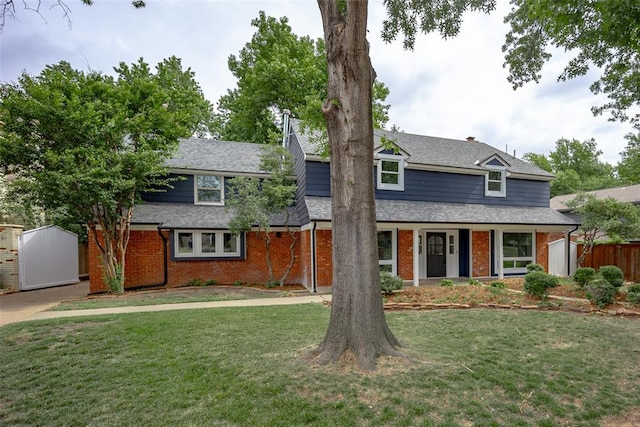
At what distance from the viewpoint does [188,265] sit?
12703 mm

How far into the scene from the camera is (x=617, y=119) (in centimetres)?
1334

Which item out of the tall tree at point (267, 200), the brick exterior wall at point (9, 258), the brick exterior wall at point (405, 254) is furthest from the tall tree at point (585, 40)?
the brick exterior wall at point (9, 258)

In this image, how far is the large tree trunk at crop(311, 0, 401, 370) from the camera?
174 inches

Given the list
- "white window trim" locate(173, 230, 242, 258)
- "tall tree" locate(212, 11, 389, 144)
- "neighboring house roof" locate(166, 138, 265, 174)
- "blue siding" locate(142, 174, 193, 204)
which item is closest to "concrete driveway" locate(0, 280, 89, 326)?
"white window trim" locate(173, 230, 242, 258)

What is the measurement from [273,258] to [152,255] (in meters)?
4.49

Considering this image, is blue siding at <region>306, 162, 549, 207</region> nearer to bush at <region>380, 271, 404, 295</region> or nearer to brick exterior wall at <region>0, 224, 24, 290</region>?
bush at <region>380, 271, 404, 295</region>

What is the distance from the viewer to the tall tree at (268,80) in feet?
77.9

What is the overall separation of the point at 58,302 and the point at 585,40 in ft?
45.5

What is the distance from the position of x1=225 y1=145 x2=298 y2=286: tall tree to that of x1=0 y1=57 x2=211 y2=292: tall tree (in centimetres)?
287

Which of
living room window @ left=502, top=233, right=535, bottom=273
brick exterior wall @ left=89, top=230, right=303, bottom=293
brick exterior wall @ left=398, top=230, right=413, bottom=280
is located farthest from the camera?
living room window @ left=502, top=233, right=535, bottom=273

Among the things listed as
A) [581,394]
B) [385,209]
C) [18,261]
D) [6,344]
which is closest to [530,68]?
[385,209]

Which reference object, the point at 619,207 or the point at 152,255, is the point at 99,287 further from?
the point at 619,207

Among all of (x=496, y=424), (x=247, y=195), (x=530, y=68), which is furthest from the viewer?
(x=247, y=195)

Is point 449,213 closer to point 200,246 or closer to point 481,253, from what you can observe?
point 481,253
